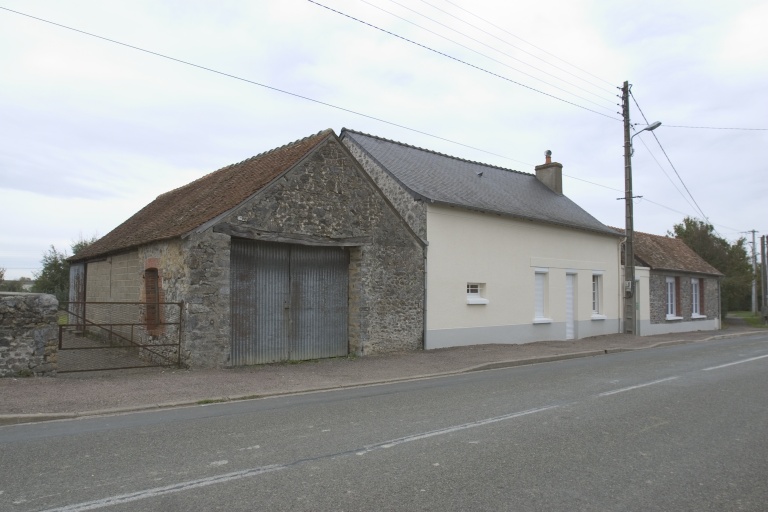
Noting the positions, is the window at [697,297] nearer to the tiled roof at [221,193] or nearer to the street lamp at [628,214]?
the street lamp at [628,214]

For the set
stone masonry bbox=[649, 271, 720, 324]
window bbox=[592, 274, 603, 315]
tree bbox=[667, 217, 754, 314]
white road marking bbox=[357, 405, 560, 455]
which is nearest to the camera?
white road marking bbox=[357, 405, 560, 455]

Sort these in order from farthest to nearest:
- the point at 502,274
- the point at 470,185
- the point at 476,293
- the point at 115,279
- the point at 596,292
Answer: the point at 596,292
the point at 470,185
the point at 502,274
the point at 476,293
the point at 115,279

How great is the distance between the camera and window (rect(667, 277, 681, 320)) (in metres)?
27.9

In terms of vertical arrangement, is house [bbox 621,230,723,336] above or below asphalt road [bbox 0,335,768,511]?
above

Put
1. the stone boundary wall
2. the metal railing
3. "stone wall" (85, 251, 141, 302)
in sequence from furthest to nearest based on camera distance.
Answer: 1. "stone wall" (85, 251, 141, 302)
2. the metal railing
3. the stone boundary wall

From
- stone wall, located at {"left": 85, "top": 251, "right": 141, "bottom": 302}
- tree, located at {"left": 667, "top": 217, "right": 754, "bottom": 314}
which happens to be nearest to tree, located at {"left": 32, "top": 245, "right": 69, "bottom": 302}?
stone wall, located at {"left": 85, "top": 251, "right": 141, "bottom": 302}

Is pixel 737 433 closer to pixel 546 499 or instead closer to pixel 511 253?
pixel 546 499

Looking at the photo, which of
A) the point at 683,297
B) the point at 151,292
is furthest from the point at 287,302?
the point at 683,297

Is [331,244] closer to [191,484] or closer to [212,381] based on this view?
[212,381]

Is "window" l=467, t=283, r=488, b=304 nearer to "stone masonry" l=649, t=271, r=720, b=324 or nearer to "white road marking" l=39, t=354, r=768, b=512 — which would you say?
"white road marking" l=39, t=354, r=768, b=512

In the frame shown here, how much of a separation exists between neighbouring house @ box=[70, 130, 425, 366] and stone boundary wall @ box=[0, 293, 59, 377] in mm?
2350

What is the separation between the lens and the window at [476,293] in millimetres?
17172

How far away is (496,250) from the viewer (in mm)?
17906

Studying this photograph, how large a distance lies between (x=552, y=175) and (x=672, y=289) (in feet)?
31.7
